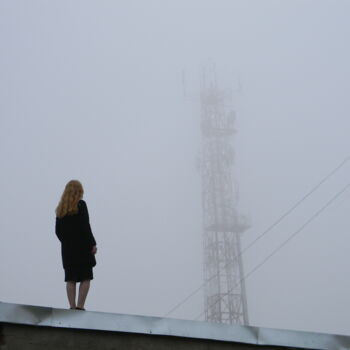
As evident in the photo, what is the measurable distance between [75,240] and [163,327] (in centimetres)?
159

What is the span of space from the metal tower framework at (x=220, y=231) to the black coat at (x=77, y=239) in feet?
68.2

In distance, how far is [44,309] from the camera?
4.77 metres

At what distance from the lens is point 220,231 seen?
2978 centimetres

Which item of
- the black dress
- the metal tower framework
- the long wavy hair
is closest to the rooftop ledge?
the black dress

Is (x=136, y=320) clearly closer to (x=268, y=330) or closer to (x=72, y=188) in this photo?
(x=268, y=330)

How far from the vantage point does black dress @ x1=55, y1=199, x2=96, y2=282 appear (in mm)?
5934

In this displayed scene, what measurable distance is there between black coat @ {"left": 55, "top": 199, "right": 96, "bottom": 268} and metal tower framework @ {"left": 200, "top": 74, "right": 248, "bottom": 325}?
68.2 ft

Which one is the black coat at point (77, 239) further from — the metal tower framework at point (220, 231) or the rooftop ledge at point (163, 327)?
the metal tower framework at point (220, 231)

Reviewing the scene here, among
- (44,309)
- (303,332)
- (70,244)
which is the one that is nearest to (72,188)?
(70,244)

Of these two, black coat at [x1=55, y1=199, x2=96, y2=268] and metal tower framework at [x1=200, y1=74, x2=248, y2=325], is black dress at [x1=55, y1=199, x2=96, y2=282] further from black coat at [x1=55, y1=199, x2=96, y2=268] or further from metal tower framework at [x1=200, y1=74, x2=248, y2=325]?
metal tower framework at [x1=200, y1=74, x2=248, y2=325]

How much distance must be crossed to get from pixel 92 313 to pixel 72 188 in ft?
5.33

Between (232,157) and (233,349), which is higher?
(232,157)

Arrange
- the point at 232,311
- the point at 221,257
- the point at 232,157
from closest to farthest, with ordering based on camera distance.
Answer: the point at 232,311, the point at 221,257, the point at 232,157

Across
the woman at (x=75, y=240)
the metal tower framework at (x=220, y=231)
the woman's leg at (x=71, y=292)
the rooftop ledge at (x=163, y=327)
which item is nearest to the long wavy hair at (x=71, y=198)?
the woman at (x=75, y=240)
